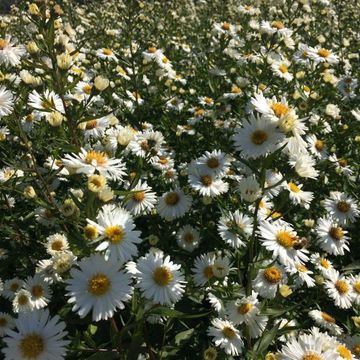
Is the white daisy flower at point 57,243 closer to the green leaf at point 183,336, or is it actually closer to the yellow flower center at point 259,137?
the green leaf at point 183,336

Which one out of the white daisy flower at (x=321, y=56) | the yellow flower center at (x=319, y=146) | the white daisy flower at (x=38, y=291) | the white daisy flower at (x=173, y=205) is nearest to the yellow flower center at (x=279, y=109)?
the white daisy flower at (x=173, y=205)

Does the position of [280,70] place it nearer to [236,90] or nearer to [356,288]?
[236,90]

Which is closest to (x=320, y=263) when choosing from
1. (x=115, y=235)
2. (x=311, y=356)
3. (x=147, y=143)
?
(x=311, y=356)

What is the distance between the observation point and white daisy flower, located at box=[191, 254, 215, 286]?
9.05 ft

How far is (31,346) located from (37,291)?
90 centimetres

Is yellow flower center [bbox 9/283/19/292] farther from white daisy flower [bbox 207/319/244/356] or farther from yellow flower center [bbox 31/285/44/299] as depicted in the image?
white daisy flower [bbox 207/319/244/356]

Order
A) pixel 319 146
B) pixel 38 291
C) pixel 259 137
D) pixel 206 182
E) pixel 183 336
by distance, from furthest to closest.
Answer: pixel 319 146 → pixel 206 182 → pixel 38 291 → pixel 183 336 → pixel 259 137

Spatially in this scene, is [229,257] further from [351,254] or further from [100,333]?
[351,254]

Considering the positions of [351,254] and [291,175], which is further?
[351,254]

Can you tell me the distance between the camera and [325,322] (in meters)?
2.71

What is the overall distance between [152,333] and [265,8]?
20.4ft

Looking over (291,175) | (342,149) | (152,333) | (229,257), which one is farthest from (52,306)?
(342,149)

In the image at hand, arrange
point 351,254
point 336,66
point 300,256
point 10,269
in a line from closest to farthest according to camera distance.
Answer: point 300,256 < point 10,269 < point 351,254 < point 336,66

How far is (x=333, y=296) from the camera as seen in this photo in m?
2.86
